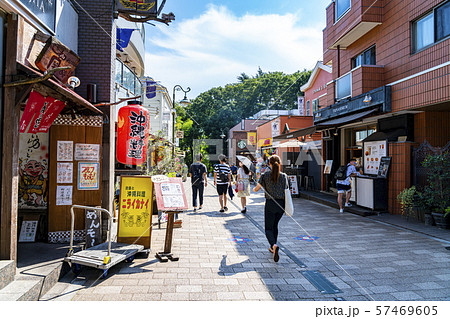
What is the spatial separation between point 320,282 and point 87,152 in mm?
5035

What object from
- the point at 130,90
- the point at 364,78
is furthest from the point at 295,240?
the point at 130,90

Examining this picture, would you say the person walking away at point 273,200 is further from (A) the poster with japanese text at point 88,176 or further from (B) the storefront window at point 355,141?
(B) the storefront window at point 355,141

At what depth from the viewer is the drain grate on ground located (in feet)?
14.0

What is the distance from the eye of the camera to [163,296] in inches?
159

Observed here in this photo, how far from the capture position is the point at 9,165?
4.20 m

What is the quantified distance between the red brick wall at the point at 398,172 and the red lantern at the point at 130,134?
804 cm

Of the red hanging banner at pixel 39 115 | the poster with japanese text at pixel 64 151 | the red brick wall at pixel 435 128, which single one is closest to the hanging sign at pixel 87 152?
the poster with japanese text at pixel 64 151

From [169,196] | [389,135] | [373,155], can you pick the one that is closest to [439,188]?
[389,135]

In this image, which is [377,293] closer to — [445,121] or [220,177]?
[220,177]

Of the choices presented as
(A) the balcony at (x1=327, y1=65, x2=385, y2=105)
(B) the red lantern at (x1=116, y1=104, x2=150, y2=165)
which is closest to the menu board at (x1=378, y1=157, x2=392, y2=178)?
(A) the balcony at (x1=327, y1=65, x2=385, y2=105)

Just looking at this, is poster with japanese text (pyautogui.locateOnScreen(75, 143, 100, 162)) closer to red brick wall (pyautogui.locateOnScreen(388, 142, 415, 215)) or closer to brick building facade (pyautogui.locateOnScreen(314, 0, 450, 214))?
brick building facade (pyautogui.locateOnScreen(314, 0, 450, 214))

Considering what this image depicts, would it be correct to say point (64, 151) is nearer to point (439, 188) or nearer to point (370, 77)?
point (439, 188)

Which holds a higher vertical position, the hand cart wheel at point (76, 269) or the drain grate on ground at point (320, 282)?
the hand cart wheel at point (76, 269)

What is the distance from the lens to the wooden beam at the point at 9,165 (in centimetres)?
415
